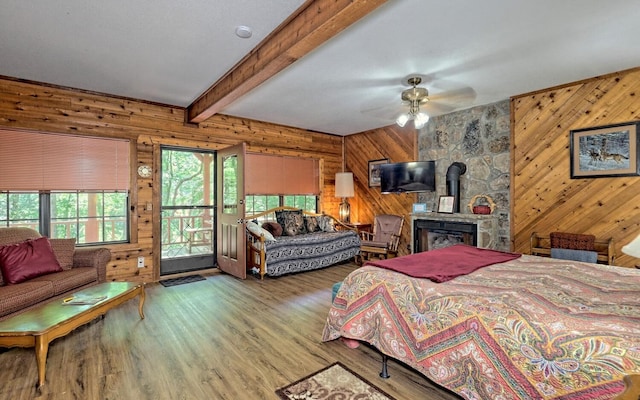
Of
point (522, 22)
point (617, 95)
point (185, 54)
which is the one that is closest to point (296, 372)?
point (185, 54)

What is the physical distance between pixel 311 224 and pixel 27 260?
391 cm

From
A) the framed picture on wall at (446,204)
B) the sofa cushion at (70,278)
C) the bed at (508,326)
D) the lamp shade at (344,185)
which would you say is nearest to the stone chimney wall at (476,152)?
the framed picture on wall at (446,204)

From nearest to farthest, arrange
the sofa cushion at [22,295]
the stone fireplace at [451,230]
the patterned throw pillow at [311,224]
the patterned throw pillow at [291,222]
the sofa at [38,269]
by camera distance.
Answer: the sofa cushion at [22,295], the sofa at [38,269], the stone fireplace at [451,230], the patterned throw pillow at [291,222], the patterned throw pillow at [311,224]

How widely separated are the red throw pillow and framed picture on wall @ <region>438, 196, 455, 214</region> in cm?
500

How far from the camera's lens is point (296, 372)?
7.20 feet

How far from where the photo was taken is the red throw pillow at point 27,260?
2.79 metres

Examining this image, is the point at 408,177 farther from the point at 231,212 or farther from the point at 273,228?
the point at 231,212

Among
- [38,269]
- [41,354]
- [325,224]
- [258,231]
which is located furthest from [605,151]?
[38,269]

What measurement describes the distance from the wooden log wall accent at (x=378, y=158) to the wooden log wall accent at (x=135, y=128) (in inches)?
71.6

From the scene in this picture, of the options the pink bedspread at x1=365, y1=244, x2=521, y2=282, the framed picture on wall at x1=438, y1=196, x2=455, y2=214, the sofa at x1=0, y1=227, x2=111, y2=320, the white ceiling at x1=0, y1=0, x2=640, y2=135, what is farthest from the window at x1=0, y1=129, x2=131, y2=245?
the framed picture on wall at x1=438, y1=196, x2=455, y2=214

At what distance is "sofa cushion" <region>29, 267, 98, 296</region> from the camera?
283cm

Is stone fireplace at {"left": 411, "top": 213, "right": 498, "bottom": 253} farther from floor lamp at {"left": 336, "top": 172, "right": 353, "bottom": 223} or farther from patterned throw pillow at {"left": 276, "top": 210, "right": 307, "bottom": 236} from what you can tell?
patterned throw pillow at {"left": 276, "top": 210, "right": 307, "bottom": 236}

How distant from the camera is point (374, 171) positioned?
20.4 feet

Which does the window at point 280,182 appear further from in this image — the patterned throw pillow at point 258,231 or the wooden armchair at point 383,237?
the wooden armchair at point 383,237
